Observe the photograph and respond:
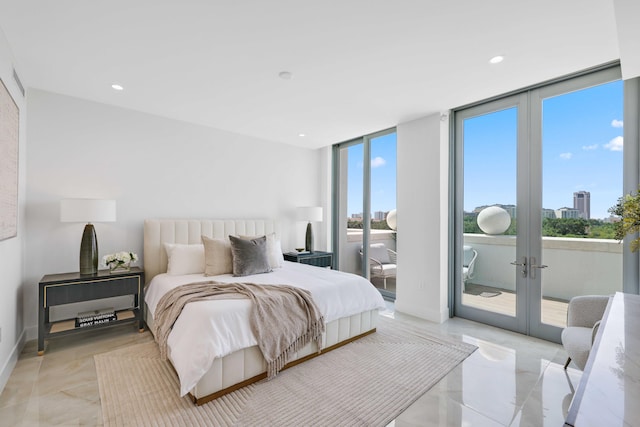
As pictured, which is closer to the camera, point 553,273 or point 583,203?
point 583,203

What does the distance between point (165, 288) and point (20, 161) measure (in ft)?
5.99

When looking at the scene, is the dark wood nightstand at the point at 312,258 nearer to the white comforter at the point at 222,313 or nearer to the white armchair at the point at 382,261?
the white armchair at the point at 382,261

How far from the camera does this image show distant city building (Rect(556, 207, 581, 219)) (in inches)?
118

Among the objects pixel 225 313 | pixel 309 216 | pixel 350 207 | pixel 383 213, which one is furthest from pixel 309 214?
pixel 225 313

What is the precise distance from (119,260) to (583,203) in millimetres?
4844

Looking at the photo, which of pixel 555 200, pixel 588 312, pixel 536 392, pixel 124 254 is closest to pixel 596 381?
pixel 536 392

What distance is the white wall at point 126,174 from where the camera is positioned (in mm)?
3172

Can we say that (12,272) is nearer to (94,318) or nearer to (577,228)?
(94,318)

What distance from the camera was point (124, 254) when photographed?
3.37 meters

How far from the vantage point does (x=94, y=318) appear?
3.06m

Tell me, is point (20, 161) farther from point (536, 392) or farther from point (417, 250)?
point (536, 392)

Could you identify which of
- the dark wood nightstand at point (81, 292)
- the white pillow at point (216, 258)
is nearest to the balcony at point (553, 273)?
the white pillow at point (216, 258)

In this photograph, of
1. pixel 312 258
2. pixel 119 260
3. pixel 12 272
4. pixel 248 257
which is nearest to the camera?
pixel 12 272

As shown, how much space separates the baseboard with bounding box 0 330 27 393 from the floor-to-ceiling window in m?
4.16
